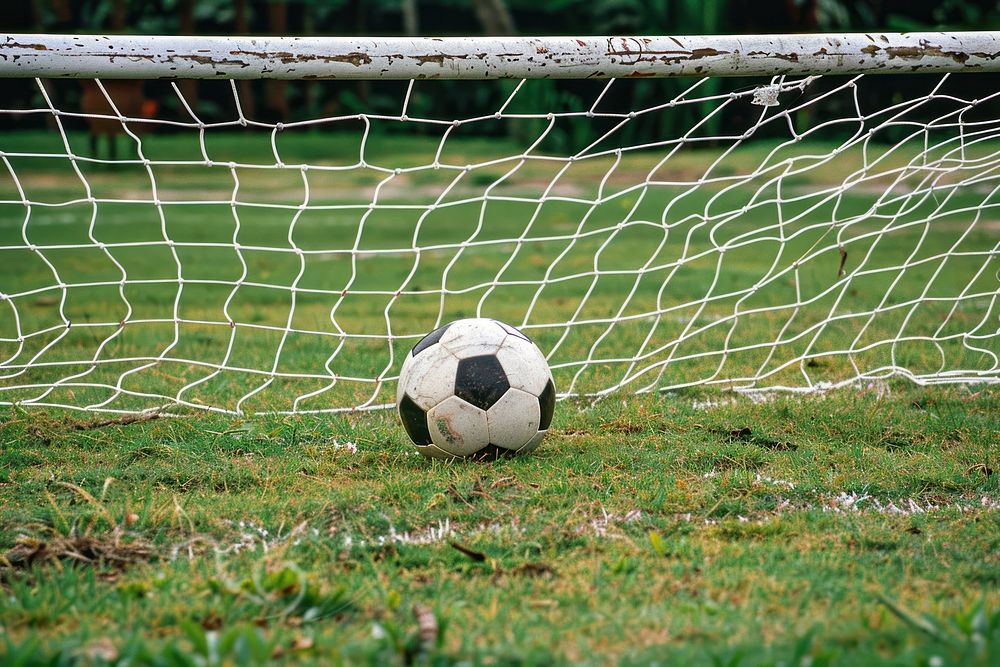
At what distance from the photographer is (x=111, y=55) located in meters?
3.97

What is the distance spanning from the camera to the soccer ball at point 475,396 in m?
3.43

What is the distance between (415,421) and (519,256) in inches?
216

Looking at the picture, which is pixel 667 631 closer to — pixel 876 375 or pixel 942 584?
pixel 942 584

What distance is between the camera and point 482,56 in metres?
4.12

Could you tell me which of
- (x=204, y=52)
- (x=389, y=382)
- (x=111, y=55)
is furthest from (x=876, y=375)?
(x=111, y=55)

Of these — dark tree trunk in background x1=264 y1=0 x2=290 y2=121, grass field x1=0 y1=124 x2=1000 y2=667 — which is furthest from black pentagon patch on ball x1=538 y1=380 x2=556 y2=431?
dark tree trunk in background x1=264 y1=0 x2=290 y2=121

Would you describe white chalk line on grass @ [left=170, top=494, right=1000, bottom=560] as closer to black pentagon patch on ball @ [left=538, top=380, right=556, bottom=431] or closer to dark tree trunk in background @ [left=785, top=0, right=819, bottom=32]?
black pentagon patch on ball @ [left=538, top=380, right=556, bottom=431]

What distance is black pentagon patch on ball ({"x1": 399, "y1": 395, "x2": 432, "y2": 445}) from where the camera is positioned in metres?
3.46

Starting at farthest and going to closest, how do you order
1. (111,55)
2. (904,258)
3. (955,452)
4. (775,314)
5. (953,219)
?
(953,219) < (904,258) < (775,314) < (111,55) < (955,452)

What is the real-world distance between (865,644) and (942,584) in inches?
18.3

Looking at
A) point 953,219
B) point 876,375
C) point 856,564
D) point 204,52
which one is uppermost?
point 204,52

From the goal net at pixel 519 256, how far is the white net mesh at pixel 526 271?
0.13 ft

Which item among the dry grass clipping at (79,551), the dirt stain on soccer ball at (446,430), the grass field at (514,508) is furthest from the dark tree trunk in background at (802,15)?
the dry grass clipping at (79,551)

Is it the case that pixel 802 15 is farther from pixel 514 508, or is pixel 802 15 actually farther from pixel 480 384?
pixel 514 508
